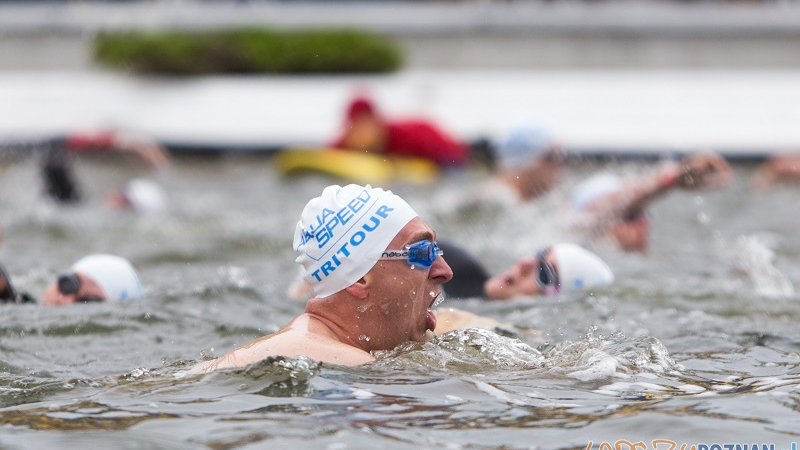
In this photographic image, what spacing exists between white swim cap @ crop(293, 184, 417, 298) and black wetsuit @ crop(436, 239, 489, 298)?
227 centimetres

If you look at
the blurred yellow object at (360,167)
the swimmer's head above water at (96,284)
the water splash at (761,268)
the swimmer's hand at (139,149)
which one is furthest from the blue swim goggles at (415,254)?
the swimmer's hand at (139,149)

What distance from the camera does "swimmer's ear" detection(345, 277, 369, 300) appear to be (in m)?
5.83

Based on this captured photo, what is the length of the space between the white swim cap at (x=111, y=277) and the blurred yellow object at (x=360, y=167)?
875 centimetres

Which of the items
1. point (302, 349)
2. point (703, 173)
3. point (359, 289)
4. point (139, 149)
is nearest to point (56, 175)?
point (139, 149)

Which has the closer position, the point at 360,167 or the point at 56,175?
the point at 56,175

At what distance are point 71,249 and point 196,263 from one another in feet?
5.20

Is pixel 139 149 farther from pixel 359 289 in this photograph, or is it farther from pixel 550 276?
pixel 359 289

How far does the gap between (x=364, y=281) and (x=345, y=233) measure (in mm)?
241

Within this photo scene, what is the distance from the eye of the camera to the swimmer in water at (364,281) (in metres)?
5.82

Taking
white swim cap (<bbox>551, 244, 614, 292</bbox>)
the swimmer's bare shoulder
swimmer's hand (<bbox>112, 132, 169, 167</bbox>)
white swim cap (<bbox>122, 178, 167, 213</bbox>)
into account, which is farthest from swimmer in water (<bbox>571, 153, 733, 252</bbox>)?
swimmer's hand (<bbox>112, 132, 169, 167</bbox>)

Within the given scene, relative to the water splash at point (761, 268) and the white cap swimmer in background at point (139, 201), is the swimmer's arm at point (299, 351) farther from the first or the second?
the white cap swimmer in background at point (139, 201)

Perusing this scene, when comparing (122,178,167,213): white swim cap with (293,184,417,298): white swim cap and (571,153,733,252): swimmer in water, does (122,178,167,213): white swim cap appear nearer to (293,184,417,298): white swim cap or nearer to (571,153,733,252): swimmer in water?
(571,153,733,252): swimmer in water

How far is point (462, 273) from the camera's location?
27.6 ft

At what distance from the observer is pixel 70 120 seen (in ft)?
75.0
